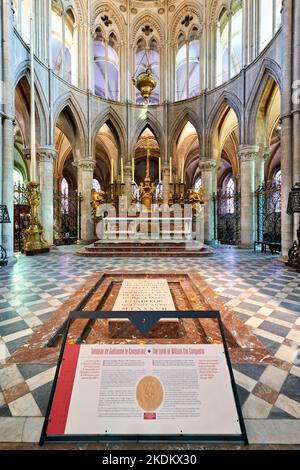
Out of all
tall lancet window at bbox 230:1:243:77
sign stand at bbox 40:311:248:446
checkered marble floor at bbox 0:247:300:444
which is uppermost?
tall lancet window at bbox 230:1:243:77

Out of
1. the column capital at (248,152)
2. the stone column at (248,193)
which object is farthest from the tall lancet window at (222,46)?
the stone column at (248,193)

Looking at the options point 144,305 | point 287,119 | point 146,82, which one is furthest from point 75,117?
point 144,305

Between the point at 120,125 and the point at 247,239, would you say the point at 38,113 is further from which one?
the point at 247,239

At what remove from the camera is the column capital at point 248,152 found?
12398mm

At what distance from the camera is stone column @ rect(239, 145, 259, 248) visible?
495 inches

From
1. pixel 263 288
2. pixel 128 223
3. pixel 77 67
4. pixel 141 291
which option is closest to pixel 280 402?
pixel 141 291

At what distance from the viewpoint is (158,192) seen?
1248 centimetres

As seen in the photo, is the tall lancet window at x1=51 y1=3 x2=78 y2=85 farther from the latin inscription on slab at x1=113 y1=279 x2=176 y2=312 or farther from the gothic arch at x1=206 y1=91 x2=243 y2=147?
the latin inscription on slab at x1=113 y1=279 x2=176 y2=312

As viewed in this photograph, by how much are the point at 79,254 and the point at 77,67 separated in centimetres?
1273

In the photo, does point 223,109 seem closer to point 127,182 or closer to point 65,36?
point 127,182

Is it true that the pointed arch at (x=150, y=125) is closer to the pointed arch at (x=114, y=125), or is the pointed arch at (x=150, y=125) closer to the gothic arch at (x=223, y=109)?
the pointed arch at (x=114, y=125)

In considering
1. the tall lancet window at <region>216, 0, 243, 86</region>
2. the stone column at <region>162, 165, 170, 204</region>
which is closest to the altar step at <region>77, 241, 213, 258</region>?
the stone column at <region>162, 165, 170, 204</region>

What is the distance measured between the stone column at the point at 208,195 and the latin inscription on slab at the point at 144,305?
40.4 ft

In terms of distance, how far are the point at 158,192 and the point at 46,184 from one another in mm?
5930
